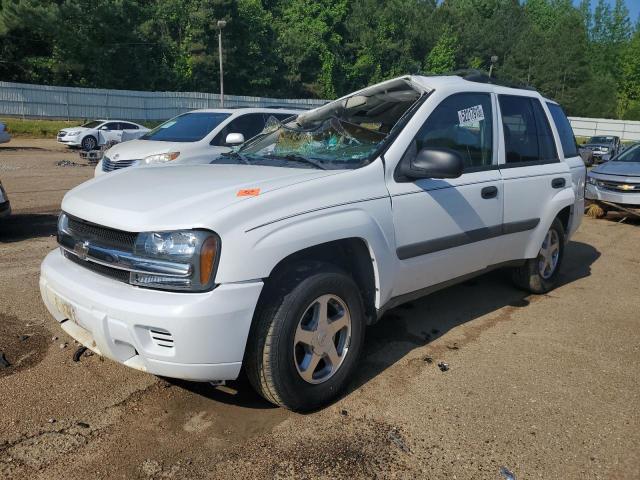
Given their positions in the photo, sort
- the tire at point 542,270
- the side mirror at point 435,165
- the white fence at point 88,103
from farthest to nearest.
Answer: the white fence at point 88,103 < the tire at point 542,270 < the side mirror at point 435,165

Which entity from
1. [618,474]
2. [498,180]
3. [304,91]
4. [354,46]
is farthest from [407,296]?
[354,46]

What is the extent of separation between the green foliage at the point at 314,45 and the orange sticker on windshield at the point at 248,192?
3669 centimetres

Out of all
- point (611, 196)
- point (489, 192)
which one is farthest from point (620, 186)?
point (489, 192)

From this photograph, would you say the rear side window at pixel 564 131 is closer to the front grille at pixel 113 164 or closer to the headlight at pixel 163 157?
the headlight at pixel 163 157

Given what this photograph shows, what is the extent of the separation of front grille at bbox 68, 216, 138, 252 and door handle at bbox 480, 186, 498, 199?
2.55 m

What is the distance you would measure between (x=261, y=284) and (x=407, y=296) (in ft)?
4.42

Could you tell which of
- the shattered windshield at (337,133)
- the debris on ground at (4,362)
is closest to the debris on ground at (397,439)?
the shattered windshield at (337,133)

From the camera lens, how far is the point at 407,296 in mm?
3797

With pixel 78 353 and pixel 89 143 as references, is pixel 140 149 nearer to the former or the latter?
pixel 78 353

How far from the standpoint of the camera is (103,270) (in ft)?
9.83

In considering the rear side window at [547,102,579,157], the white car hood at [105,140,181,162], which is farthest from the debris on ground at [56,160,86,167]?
the rear side window at [547,102,579,157]

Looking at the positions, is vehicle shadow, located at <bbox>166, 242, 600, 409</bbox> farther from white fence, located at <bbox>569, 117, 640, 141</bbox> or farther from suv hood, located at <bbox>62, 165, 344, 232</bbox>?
white fence, located at <bbox>569, 117, 640, 141</bbox>

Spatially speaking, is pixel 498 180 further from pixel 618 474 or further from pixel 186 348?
pixel 186 348

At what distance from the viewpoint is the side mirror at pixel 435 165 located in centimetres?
342
